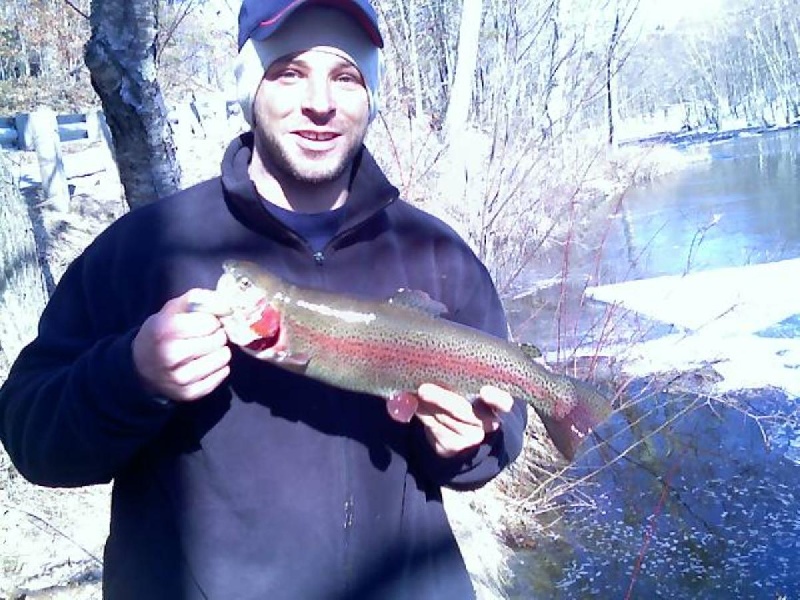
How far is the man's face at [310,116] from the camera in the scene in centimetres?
197

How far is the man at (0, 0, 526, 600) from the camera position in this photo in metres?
1.73

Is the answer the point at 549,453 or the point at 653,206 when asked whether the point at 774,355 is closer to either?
the point at 549,453

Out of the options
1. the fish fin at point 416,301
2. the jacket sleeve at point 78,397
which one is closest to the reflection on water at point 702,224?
the fish fin at point 416,301

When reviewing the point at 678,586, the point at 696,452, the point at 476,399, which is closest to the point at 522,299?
the point at 696,452

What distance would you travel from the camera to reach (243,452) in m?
1.83

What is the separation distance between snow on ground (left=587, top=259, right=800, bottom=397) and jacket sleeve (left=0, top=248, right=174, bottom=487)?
20.8 feet

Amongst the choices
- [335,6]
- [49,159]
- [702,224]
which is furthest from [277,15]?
[702,224]

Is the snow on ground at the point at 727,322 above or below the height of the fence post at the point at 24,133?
below

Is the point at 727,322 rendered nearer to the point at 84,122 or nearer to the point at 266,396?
the point at 266,396

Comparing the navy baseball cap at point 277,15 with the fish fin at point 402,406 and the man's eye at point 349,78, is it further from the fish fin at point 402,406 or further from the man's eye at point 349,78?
the fish fin at point 402,406

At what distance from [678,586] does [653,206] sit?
16102 mm

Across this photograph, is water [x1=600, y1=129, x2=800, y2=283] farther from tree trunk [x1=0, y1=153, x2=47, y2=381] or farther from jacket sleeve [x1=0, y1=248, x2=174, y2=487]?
jacket sleeve [x1=0, y1=248, x2=174, y2=487]

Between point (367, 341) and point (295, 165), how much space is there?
51cm

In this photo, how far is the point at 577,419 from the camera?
250 cm
